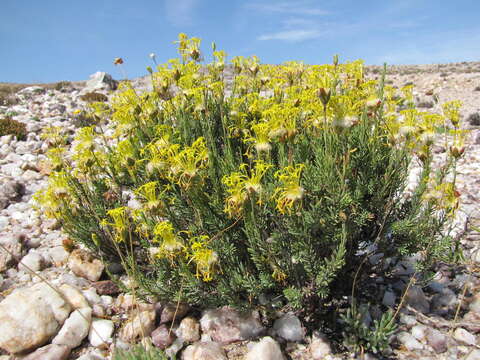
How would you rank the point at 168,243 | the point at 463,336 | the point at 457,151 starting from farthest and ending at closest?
the point at 463,336 → the point at 168,243 → the point at 457,151

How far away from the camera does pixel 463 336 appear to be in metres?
2.65

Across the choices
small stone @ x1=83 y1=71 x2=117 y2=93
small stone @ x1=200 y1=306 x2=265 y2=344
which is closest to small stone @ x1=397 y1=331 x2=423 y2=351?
small stone @ x1=200 y1=306 x2=265 y2=344

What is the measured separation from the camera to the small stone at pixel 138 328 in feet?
9.48

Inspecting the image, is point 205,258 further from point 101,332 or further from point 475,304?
point 475,304

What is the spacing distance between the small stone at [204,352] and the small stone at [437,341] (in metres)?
1.65

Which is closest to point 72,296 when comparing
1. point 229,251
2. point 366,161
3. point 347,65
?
point 229,251

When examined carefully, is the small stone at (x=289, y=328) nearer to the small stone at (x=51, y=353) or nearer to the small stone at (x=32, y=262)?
the small stone at (x=51, y=353)

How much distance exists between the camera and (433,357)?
2.55 metres

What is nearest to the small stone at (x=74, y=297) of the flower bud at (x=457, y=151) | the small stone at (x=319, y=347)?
the small stone at (x=319, y=347)

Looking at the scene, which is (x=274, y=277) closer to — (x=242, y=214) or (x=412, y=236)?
(x=242, y=214)

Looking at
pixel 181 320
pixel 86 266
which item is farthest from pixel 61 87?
pixel 181 320

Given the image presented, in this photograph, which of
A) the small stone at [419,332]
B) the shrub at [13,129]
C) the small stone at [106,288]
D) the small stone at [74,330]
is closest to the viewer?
the small stone at [419,332]

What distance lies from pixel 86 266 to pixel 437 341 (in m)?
3.44

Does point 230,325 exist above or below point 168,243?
below
